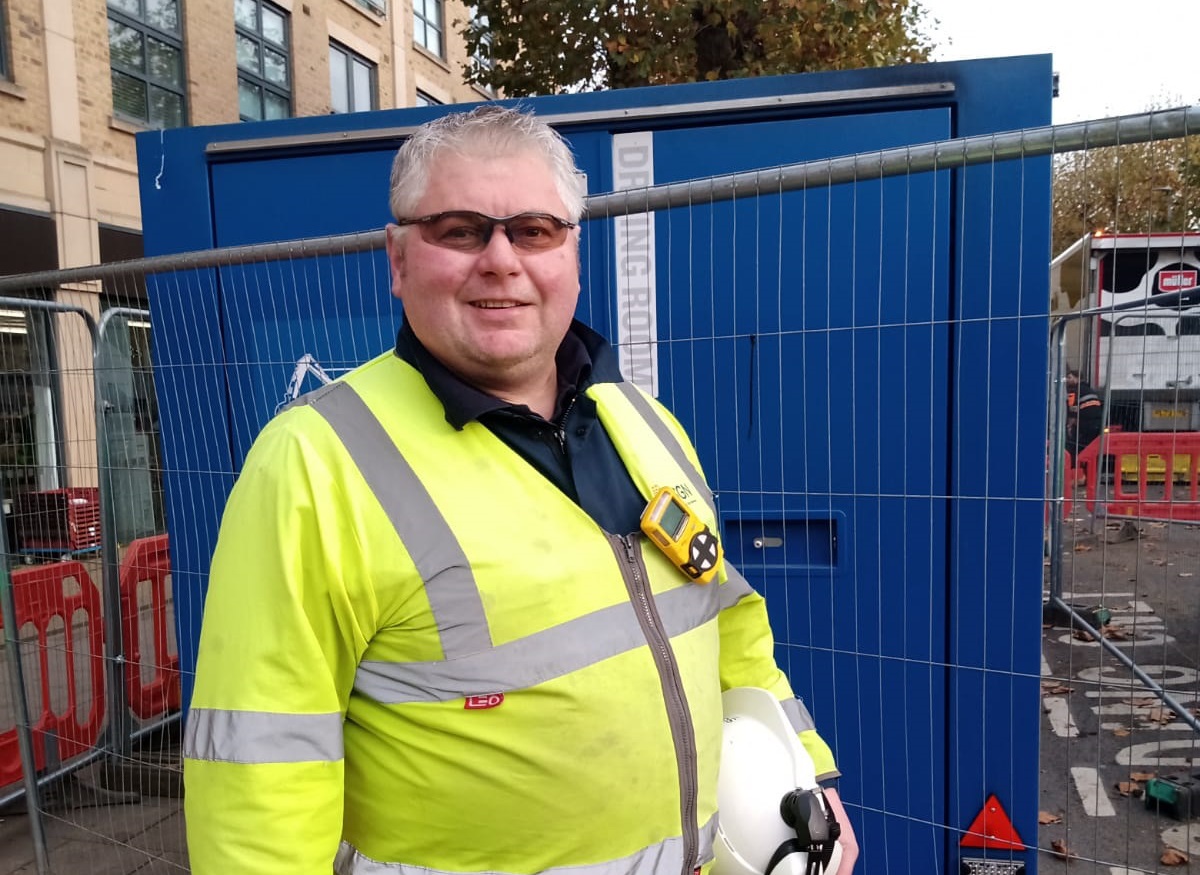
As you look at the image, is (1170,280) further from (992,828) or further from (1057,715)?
(1057,715)

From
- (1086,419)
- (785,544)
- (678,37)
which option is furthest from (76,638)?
(678,37)

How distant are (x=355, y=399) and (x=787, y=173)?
124 cm

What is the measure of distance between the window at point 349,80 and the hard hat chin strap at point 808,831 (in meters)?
15.7

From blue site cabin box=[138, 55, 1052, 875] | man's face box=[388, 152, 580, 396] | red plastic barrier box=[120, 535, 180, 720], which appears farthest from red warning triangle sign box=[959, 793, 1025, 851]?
red plastic barrier box=[120, 535, 180, 720]

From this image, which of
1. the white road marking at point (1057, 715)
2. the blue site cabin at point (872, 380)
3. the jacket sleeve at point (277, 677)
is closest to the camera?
the jacket sleeve at point (277, 677)

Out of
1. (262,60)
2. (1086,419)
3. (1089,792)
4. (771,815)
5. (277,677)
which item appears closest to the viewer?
(277,677)

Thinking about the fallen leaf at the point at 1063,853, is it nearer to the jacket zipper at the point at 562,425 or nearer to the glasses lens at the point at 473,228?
the jacket zipper at the point at 562,425

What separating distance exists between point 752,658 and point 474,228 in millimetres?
997

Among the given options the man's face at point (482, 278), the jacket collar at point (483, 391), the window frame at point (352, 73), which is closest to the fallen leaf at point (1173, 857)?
the jacket collar at point (483, 391)

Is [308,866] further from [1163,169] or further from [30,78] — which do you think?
[30,78]

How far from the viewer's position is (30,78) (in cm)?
909

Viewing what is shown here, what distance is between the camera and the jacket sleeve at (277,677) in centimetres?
115

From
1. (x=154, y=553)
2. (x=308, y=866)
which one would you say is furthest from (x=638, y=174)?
(x=154, y=553)

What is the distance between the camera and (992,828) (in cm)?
245
